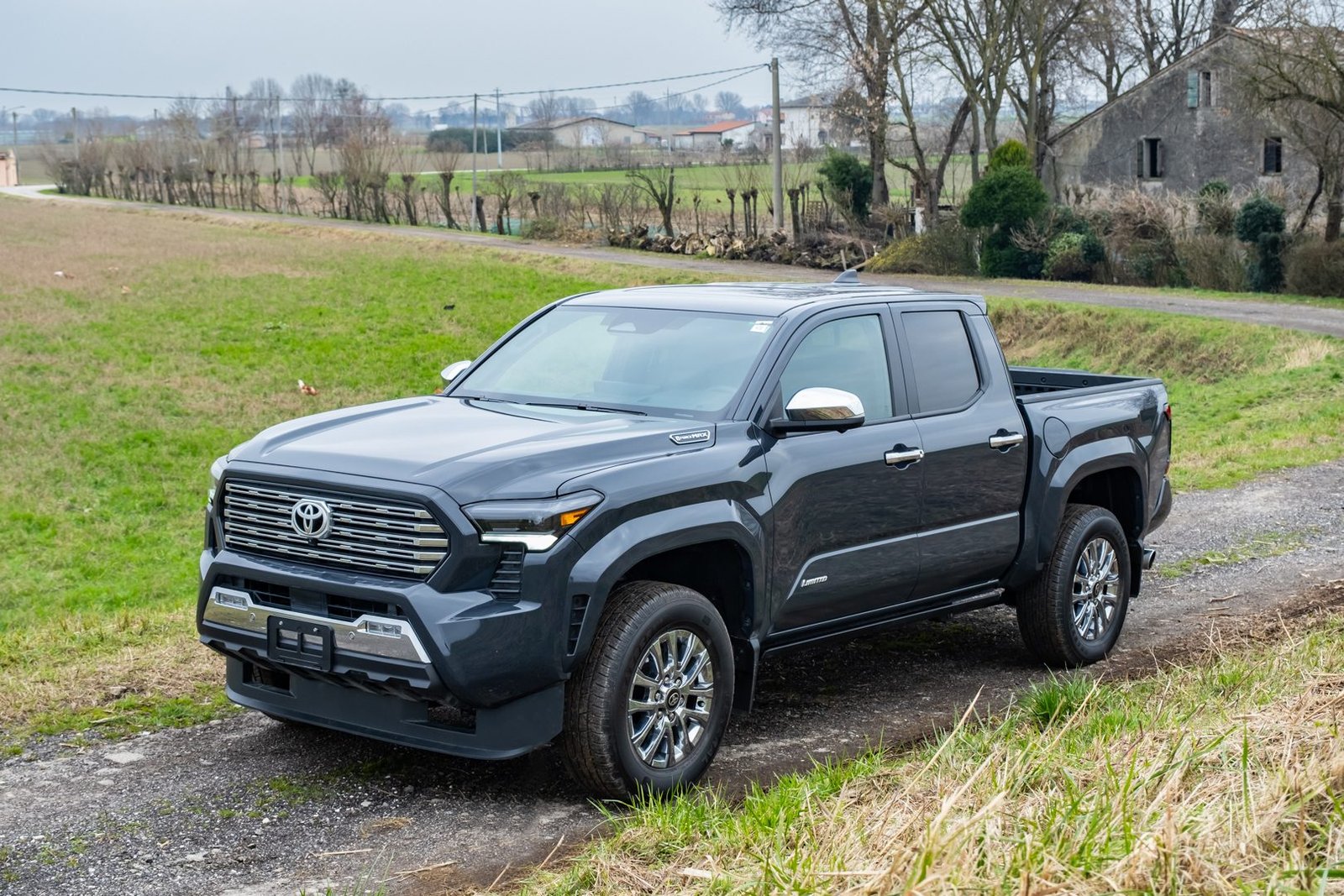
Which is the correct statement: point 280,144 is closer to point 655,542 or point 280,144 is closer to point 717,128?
point 717,128

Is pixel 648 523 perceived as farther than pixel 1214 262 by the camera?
No

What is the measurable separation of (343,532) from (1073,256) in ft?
107

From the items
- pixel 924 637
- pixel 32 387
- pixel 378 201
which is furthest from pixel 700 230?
pixel 924 637

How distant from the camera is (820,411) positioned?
5.95 metres

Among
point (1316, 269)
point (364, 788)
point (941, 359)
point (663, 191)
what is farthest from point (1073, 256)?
point (364, 788)

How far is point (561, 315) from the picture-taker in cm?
715

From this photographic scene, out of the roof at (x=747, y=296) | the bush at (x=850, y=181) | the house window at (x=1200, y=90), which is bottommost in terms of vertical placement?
the roof at (x=747, y=296)

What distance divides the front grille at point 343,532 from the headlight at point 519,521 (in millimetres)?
144

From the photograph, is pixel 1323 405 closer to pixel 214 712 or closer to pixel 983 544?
pixel 983 544

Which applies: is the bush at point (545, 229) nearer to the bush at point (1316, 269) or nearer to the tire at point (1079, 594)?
the bush at point (1316, 269)

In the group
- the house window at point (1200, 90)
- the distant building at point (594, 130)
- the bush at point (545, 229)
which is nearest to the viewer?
the house window at point (1200, 90)

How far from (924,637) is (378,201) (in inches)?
2315

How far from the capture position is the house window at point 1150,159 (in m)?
53.4

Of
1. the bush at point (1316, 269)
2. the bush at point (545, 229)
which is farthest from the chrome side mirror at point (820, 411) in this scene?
the bush at point (545, 229)
